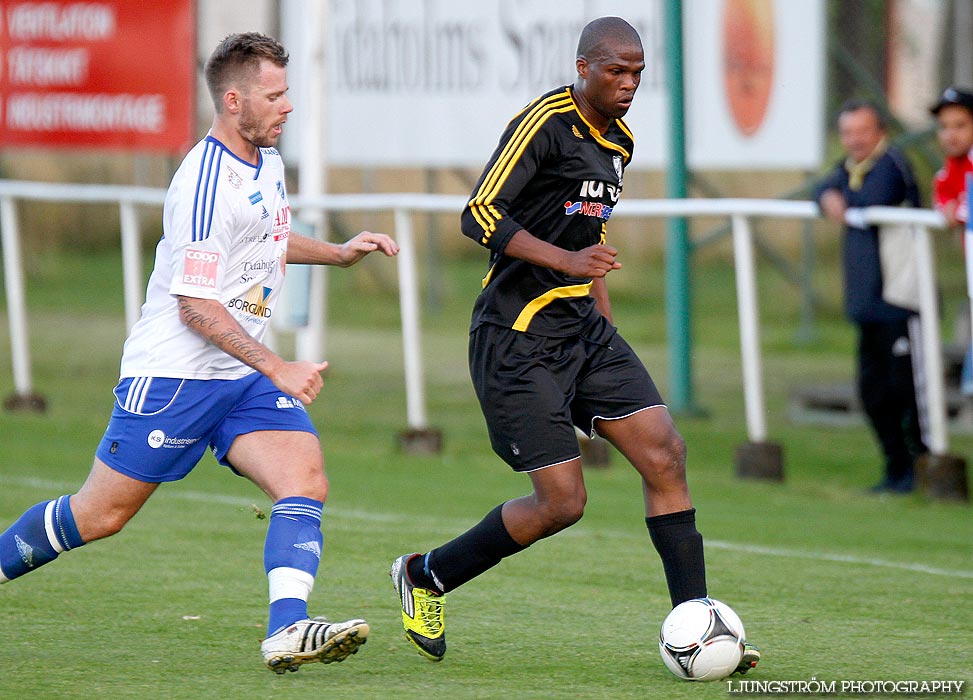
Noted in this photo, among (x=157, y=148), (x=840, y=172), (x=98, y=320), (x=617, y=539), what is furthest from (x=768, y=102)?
(x=98, y=320)

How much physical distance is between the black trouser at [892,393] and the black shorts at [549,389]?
427cm

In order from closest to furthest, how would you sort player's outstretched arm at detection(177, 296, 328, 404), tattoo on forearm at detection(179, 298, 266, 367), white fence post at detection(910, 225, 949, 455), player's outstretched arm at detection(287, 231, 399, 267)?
player's outstretched arm at detection(177, 296, 328, 404)
tattoo on forearm at detection(179, 298, 266, 367)
player's outstretched arm at detection(287, 231, 399, 267)
white fence post at detection(910, 225, 949, 455)

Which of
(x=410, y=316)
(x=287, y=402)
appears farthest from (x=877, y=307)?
(x=287, y=402)

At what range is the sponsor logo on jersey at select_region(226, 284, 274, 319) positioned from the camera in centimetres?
513

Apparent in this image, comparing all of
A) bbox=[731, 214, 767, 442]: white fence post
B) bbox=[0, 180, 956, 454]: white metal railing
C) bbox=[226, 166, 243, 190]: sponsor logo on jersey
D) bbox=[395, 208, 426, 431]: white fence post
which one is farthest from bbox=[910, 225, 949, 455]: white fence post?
bbox=[226, 166, 243, 190]: sponsor logo on jersey

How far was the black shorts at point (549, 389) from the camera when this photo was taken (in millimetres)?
5332

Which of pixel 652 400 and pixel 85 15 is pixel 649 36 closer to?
pixel 85 15

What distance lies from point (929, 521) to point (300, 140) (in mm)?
6655

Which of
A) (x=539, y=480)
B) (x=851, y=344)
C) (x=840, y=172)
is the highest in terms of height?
(x=840, y=172)

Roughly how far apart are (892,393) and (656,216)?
188cm

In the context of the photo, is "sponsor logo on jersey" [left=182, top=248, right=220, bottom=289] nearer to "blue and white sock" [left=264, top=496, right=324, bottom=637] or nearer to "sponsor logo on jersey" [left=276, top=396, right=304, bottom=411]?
"sponsor logo on jersey" [left=276, top=396, right=304, bottom=411]

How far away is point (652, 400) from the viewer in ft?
17.8

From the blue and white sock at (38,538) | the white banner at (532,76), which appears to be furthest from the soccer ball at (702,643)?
the white banner at (532,76)

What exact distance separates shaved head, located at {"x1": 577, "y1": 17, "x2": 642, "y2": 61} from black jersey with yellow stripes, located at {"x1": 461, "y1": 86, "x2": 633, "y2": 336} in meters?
0.18
